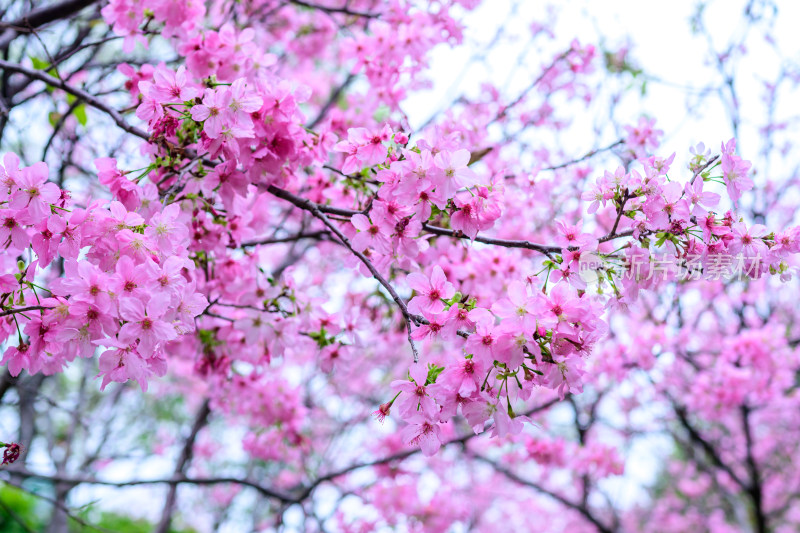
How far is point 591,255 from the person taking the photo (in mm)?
1695

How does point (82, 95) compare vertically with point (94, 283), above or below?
above

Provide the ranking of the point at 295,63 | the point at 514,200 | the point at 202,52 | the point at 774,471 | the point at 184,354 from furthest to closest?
the point at 774,471 < the point at 295,63 < the point at 514,200 < the point at 184,354 < the point at 202,52

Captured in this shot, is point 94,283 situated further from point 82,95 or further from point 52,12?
point 52,12

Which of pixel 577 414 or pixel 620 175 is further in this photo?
pixel 577 414

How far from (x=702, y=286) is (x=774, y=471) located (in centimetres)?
553

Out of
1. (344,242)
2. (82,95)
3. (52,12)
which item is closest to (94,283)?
(344,242)

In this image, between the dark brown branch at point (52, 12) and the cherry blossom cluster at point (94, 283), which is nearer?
the cherry blossom cluster at point (94, 283)

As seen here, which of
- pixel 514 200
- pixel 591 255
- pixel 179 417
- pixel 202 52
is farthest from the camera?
pixel 179 417

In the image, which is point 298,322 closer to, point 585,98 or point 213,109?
point 213,109

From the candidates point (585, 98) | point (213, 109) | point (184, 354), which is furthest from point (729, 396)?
point (213, 109)

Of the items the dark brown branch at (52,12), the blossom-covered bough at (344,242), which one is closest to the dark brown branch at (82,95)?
the blossom-covered bough at (344,242)

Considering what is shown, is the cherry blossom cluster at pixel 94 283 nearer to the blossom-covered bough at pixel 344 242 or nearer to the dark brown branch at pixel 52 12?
the blossom-covered bough at pixel 344 242

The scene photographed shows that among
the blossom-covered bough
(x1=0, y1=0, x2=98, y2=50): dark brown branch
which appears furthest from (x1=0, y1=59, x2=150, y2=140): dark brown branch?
(x1=0, y1=0, x2=98, y2=50): dark brown branch

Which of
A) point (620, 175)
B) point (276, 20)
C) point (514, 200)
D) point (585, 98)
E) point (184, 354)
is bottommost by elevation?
point (184, 354)
